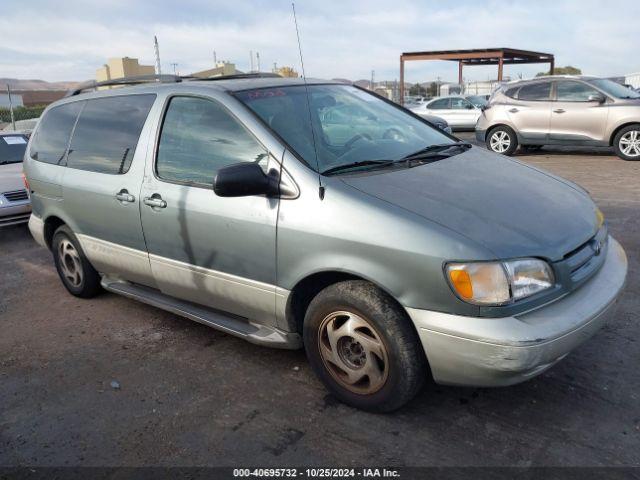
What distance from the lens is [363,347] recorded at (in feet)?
9.09

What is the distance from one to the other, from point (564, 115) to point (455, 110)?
7.11 metres

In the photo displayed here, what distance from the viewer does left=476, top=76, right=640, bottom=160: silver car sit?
423 inches

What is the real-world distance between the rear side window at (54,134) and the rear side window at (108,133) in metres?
0.14

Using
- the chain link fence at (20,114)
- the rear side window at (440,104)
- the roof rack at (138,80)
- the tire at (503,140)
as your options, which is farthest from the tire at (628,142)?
the chain link fence at (20,114)

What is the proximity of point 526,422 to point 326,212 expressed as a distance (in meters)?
1.43

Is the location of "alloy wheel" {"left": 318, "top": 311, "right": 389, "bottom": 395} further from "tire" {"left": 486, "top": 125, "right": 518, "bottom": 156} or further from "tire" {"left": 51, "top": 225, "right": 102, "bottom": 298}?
"tire" {"left": 486, "top": 125, "right": 518, "bottom": 156}

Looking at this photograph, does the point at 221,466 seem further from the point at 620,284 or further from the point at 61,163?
the point at 61,163

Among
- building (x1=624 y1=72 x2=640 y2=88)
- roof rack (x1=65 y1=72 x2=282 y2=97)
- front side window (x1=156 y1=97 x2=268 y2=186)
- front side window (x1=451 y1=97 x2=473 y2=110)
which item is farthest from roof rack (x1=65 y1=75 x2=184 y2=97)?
building (x1=624 y1=72 x2=640 y2=88)

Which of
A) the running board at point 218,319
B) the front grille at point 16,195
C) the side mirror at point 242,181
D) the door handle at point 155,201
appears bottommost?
the running board at point 218,319

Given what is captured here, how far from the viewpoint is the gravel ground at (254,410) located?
2.58 m

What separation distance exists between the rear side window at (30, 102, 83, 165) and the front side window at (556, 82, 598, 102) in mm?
9798

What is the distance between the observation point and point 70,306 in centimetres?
466

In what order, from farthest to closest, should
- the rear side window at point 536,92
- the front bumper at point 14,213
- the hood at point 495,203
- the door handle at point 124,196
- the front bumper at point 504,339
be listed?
the rear side window at point 536,92 < the front bumper at point 14,213 < the door handle at point 124,196 < the hood at point 495,203 < the front bumper at point 504,339

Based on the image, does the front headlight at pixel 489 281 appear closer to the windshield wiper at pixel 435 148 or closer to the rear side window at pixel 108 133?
the windshield wiper at pixel 435 148
